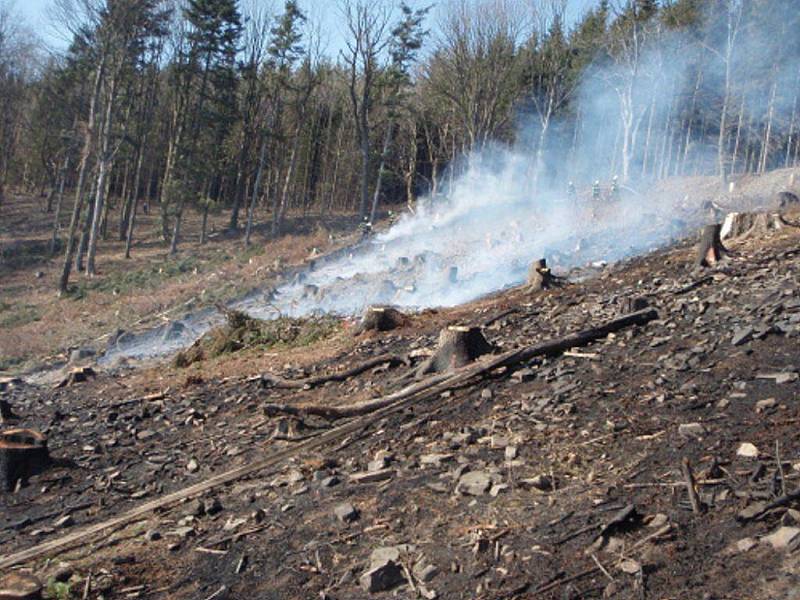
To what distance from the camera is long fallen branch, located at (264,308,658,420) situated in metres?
6.68

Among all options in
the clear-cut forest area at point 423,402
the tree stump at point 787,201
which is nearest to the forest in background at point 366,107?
the clear-cut forest area at point 423,402

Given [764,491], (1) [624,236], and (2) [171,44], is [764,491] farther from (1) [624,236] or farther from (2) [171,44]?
(2) [171,44]

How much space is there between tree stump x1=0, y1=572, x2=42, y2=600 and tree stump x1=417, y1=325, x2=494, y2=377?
3.92 metres

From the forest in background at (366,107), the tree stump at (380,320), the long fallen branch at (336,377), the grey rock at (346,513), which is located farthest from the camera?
the forest in background at (366,107)

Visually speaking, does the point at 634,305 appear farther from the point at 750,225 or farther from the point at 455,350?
the point at 750,225

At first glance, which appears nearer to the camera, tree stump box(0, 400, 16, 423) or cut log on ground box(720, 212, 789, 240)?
tree stump box(0, 400, 16, 423)

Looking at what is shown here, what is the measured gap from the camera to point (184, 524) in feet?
17.4

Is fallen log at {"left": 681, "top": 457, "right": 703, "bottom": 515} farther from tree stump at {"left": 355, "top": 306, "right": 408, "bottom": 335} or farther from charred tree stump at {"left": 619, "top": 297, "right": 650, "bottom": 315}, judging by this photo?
tree stump at {"left": 355, "top": 306, "right": 408, "bottom": 335}

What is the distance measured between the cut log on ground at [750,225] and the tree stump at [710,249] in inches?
66.2

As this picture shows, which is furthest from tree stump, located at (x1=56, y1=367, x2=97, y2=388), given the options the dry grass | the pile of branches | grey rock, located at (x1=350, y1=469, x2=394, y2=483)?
grey rock, located at (x1=350, y1=469, x2=394, y2=483)

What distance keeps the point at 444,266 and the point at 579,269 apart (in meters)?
4.79

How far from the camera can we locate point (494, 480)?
196 inches

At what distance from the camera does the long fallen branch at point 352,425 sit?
209 inches

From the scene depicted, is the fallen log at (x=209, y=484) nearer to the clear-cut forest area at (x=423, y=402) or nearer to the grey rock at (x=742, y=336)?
the clear-cut forest area at (x=423, y=402)
